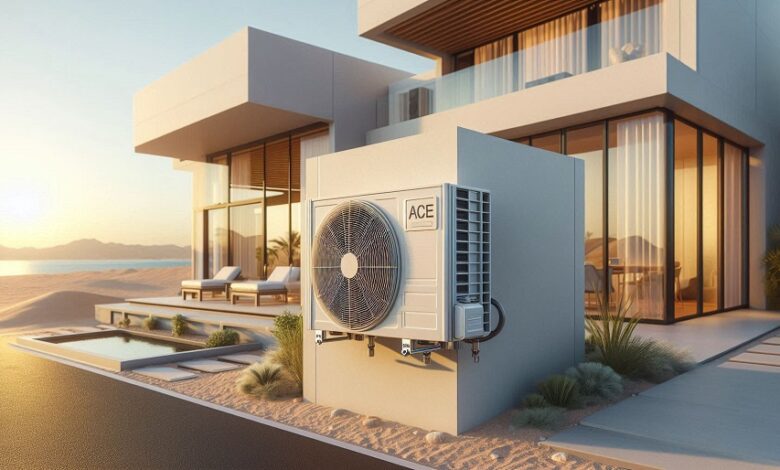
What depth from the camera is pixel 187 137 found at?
12.2 m

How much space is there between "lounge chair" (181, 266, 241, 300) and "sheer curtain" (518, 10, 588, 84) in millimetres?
6758

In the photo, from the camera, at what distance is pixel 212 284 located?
460 inches

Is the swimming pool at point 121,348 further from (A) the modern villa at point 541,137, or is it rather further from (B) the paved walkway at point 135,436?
(A) the modern villa at point 541,137

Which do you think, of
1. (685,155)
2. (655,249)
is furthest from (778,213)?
Result: (655,249)

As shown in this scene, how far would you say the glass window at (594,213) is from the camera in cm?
856

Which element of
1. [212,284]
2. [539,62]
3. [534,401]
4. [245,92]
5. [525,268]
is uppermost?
[539,62]

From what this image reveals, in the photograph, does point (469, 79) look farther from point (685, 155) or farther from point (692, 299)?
point (692, 299)

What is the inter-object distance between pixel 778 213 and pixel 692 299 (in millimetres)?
3692

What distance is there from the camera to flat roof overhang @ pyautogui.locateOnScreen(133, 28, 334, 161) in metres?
9.66

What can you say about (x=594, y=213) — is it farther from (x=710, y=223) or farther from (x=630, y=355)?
(x=630, y=355)

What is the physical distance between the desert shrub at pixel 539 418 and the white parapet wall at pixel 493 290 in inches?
8.6

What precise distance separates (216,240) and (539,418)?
36.5ft

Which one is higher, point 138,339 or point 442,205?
point 442,205

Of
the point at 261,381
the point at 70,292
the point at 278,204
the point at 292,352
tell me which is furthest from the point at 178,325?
the point at 70,292
